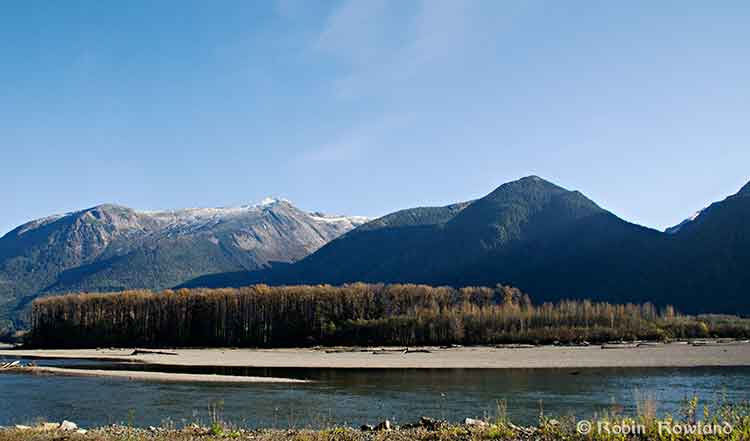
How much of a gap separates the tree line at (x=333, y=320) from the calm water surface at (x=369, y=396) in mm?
72204

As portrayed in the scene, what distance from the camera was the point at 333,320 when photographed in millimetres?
159500

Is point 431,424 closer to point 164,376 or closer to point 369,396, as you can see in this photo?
point 369,396

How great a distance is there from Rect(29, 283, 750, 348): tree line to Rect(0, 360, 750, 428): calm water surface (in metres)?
72.2

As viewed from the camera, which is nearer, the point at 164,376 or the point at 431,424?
the point at 431,424

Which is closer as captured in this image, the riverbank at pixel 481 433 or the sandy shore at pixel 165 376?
the riverbank at pixel 481 433

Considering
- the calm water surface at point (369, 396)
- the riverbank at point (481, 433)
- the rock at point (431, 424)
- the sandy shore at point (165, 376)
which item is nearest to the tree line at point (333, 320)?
the calm water surface at point (369, 396)

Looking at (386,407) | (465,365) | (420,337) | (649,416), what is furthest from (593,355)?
(649,416)

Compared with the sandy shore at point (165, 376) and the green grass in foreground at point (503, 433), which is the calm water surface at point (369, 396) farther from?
the green grass in foreground at point (503, 433)

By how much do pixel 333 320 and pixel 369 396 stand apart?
111026mm

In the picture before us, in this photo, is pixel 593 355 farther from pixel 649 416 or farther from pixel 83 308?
pixel 83 308

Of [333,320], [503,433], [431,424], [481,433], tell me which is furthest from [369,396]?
[333,320]

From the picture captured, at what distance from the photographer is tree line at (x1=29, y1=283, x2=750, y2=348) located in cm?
14538

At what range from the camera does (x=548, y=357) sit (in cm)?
9425

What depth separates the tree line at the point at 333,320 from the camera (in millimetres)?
145375
